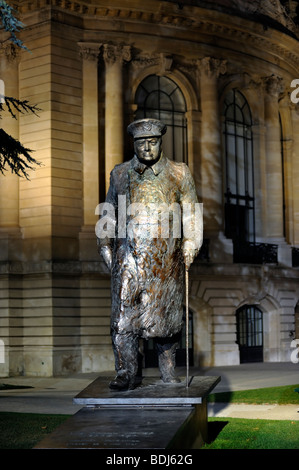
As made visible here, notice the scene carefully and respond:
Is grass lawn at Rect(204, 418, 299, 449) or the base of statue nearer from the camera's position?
the base of statue

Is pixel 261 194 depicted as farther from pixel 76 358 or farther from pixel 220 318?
pixel 76 358

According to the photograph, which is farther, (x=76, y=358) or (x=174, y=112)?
(x=174, y=112)

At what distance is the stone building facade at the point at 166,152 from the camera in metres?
31.1

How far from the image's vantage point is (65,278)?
31.0 meters

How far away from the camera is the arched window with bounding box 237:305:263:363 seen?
117 feet

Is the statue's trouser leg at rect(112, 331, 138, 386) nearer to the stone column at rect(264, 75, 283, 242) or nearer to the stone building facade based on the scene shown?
the stone building facade

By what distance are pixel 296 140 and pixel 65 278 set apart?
1498 cm

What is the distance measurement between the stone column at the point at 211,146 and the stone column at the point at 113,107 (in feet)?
12.9

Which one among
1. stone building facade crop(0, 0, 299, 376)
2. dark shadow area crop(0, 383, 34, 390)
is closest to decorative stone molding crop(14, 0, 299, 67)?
stone building facade crop(0, 0, 299, 376)

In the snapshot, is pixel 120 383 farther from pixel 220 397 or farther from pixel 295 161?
pixel 295 161

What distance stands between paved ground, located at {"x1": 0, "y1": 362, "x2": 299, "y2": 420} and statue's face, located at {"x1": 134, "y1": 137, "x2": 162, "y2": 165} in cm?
598

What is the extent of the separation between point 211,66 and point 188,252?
25.9 metres

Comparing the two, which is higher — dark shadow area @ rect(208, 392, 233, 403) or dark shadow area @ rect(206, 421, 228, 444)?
dark shadow area @ rect(206, 421, 228, 444)

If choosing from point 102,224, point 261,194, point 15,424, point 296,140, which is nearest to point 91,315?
point 261,194
